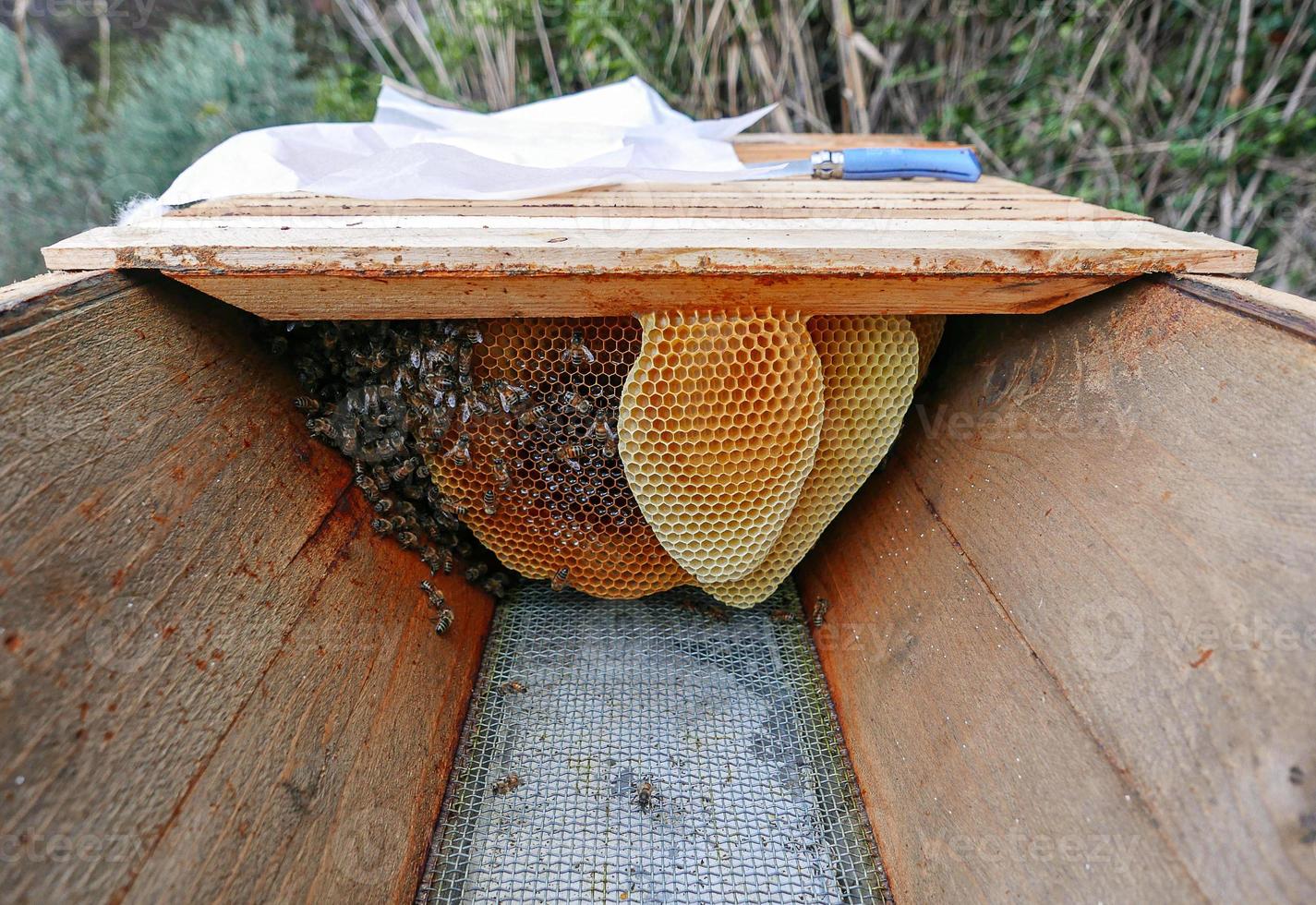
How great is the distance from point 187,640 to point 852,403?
1.05 metres

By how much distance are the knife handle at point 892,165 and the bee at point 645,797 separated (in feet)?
4.11

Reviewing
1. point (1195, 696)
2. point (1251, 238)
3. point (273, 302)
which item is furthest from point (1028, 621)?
point (1251, 238)

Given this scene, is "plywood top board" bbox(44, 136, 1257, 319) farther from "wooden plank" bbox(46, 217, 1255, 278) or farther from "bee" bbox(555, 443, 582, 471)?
"bee" bbox(555, 443, 582, 471)

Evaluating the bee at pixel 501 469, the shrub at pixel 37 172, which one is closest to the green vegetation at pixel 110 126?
the shrub at pixel 37 172

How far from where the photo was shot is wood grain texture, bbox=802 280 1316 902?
0.67 metres

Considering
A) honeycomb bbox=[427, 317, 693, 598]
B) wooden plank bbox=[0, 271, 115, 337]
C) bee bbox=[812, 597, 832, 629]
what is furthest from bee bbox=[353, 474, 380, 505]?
bee bbox=[812, 597, 832, 629]

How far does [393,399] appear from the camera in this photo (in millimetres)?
1237

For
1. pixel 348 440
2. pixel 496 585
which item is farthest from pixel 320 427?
pixel 496 585

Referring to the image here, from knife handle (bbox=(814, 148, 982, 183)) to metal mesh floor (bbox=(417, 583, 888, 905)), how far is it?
99cm

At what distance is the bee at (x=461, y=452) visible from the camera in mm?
1298

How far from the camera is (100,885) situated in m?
0.65

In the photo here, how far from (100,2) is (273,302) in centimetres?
441

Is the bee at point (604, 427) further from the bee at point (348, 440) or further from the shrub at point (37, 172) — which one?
the shrub at point (37, 172)

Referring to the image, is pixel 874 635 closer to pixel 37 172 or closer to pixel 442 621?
pixel 442 621
